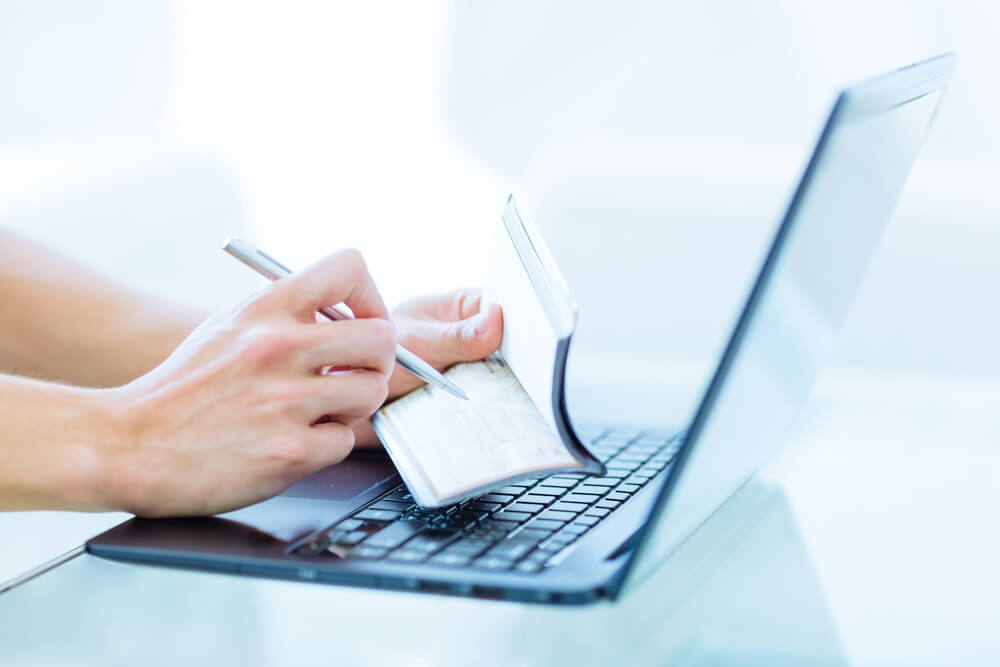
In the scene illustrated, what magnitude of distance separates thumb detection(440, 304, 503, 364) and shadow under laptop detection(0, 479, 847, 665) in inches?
8.3

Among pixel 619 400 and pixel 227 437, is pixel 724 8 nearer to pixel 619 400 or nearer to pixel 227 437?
pixel 619 400

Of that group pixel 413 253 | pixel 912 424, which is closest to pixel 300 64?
pixel 413 253

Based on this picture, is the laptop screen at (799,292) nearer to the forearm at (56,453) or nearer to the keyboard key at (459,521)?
the keyboard key at (459,521)

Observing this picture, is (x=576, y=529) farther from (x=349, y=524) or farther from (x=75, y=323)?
(x=75, y=323)

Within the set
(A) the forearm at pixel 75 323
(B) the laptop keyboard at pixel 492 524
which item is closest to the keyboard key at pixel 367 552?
(B) the laptop keyboard at pixel 492 524

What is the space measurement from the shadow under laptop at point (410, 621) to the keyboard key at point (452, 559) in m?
0.02

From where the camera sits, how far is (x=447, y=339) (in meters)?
0.77

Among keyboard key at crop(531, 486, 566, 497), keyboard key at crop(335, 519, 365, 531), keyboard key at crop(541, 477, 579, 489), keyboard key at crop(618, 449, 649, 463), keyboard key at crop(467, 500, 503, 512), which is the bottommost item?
keyboard key at crop(618, 449, 649, 463)

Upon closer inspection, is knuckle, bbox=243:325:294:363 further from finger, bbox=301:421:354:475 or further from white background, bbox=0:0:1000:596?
white background, bbox=0:0:1000:596

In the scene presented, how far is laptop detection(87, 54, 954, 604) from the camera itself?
472 millimetres

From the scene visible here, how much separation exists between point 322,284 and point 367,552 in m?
0.19

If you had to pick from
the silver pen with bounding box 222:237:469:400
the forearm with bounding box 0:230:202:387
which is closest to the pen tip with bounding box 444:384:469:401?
the silver pen with bounding box 222:237:469:400

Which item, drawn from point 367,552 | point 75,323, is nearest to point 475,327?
point 367,552

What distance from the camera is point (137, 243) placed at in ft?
6.43
